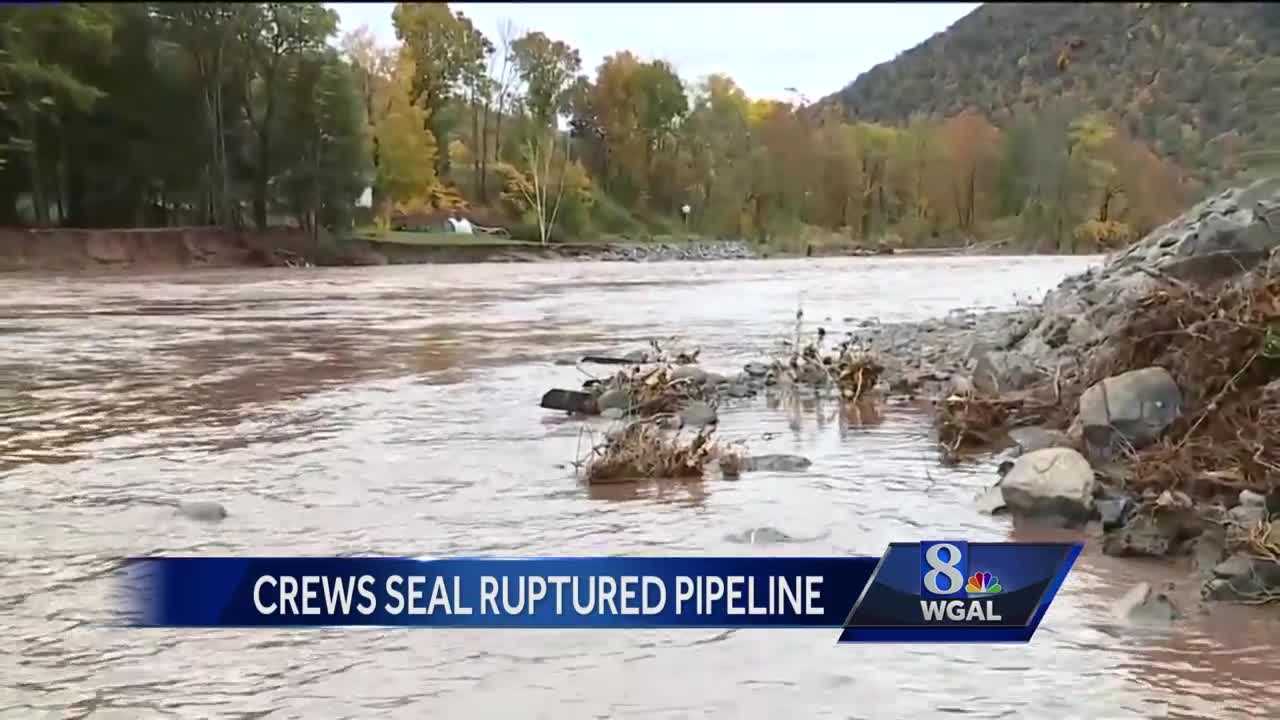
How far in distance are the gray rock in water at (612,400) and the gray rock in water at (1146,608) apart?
13.3 ft

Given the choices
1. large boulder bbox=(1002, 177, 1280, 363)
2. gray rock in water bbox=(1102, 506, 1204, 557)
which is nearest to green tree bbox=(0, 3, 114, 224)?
gray rock in water bbox=(1102, 506, 1204, 557)

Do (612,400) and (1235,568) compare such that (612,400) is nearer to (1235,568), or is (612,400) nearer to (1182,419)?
(1182,419)

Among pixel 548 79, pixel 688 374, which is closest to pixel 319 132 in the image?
pixel 548 79

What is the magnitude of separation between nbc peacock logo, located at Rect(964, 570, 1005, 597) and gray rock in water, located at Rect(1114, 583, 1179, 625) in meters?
1.59

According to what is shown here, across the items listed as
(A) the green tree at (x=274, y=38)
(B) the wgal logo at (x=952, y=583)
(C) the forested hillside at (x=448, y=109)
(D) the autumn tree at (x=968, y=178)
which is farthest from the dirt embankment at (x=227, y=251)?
(D) the autumn tree at (x=968, y=178)

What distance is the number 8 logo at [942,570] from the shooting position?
1701 millimetres

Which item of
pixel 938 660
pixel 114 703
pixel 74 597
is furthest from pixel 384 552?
pixel 938 660

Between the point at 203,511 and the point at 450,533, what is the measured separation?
1.00 m

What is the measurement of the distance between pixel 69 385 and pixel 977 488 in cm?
658

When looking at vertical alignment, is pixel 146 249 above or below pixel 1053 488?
above

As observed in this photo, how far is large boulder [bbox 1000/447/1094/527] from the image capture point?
4.12m

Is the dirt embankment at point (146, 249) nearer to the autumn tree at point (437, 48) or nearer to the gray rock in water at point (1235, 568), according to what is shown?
the autumn tree at point (437, 48)

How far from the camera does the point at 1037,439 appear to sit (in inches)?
207

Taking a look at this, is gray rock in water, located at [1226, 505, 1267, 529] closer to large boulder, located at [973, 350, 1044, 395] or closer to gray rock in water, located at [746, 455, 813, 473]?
gray rock in water, located at [746, 455, 813, 473]
